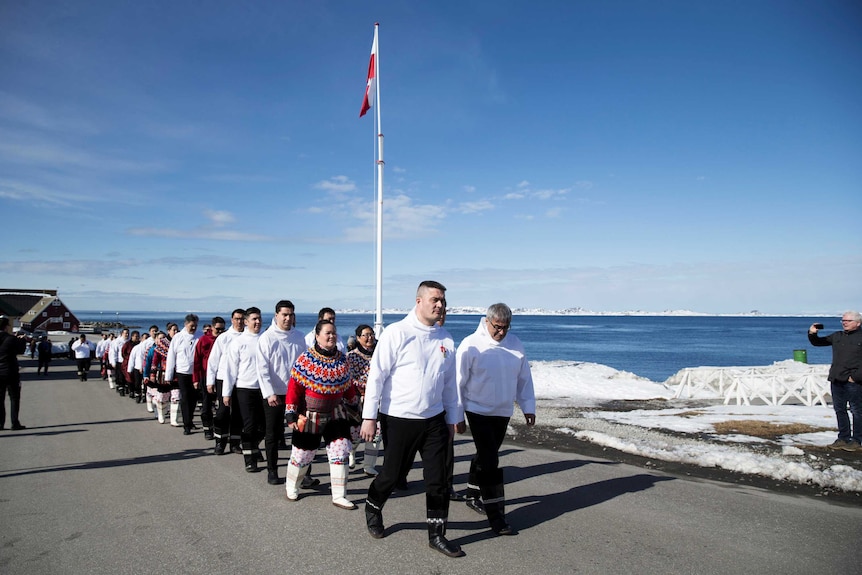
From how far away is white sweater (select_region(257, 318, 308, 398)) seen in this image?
6441 millimetres

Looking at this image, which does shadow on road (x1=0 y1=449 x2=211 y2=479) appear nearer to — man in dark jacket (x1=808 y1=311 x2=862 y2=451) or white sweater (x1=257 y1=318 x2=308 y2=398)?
white sweater (x1=257 y1=318 x2=308 y2=398)

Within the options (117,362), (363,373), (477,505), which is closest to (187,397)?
(363,373)

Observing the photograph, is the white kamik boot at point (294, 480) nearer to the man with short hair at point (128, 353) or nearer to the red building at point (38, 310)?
the man with short hair at point (128, 353)

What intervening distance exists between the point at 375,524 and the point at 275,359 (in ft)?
8.60

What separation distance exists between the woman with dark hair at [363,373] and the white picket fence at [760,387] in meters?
11.2

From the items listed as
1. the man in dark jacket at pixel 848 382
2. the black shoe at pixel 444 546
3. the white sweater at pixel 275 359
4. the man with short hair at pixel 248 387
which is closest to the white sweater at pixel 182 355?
the man with short hair at pixel 248 387

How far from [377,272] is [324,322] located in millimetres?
9101

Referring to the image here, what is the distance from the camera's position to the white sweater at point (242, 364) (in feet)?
23.0

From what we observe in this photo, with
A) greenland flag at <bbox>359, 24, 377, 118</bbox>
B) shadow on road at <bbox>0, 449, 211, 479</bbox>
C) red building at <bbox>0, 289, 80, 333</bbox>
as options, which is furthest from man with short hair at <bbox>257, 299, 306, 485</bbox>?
red building at <bbox>0, 289, 80, 333</bbox>

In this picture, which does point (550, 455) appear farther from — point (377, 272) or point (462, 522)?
point (377, 272)

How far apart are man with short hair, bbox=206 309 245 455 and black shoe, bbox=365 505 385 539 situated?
12.0 ft

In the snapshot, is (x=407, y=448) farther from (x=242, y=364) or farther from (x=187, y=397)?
(x=187, y=397)

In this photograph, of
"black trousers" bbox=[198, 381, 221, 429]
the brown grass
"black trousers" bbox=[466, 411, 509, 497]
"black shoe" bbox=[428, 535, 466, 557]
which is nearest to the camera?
"black shoe" bbox=[428, 535, 466, 557]

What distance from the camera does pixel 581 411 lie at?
42.4 ft
